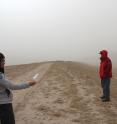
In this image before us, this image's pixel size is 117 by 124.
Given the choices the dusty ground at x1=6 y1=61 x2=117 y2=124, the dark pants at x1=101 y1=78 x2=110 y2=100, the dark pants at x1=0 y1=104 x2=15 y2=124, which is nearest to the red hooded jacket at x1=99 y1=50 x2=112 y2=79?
the dark pants at x1=101 y1=78 x2=110 y2=100

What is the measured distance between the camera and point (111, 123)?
12.6 meters

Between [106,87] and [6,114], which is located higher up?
[6,114]

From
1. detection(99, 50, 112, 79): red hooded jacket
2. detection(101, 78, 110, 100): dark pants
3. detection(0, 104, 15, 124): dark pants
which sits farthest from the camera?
detection(101, 78, 110, 100): dark pants

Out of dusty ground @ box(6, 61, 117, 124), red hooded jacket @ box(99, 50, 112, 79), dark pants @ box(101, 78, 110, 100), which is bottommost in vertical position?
dusty ground @ box(6, 61, 117, 124)

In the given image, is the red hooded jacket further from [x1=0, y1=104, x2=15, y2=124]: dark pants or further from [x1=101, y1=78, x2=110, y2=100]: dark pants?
[x1=0, y1=104, x2=15, y2=124]: dark pants

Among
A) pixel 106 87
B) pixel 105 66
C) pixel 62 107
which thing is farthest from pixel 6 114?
pixel 106 87

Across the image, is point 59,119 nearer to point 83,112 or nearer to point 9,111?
point 83,112

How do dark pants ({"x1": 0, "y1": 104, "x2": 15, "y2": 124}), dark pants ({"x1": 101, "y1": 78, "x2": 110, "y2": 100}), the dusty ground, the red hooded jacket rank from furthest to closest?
dark pants ({"x1": 101, "y1": 78, "x2": 110, "y2": 100}) → the red hooded jacket → the dusty ground → dark pants ({"x1": 0, "y1": 104, "x2": 15, "y2": 124})

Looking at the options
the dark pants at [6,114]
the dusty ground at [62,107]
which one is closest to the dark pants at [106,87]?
the dusty ground at [62,107]

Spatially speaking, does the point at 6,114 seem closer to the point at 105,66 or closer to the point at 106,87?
the point at 105,66

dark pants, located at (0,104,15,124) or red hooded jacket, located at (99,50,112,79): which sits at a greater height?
dark pants, located at (0,104,15,124)

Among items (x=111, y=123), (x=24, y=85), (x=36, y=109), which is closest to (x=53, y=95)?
(x=36, y=109)

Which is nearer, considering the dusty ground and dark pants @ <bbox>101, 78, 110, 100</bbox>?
the dusty ground

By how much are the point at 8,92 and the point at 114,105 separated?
25.5ft
